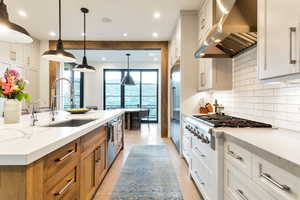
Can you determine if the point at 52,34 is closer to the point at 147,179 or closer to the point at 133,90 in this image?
the point at 133,90

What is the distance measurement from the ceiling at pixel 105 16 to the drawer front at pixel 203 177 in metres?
3.00

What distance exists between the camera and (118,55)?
7.49 m

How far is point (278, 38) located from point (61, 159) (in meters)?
1.76

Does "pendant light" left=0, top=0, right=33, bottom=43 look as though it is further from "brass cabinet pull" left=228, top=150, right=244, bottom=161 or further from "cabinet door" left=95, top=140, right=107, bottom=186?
"brass cabinet pull" left=228, top=150, right=244, bottom=161

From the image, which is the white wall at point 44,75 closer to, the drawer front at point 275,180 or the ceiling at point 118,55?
the ceiling at point 118,55

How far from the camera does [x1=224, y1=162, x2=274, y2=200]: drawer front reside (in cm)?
106

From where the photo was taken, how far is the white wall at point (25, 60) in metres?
4.26

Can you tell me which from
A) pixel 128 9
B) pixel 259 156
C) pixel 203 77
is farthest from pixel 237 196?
pixel 128 9

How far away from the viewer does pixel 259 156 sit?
3.43 feet

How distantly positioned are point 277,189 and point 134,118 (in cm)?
621

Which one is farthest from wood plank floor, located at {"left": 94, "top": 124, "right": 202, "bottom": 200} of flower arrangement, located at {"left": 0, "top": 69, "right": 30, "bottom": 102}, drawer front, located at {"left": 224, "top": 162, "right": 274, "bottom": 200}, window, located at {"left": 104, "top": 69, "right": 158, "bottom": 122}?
window, located at {"left": 104, "top": 69, "right": 158, "bottom": 122}

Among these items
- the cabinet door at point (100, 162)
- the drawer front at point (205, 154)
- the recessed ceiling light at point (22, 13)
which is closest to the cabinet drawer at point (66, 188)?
the cabinet door at point (100, 162)

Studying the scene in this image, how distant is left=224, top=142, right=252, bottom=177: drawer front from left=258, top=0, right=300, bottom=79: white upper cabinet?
0.60 m

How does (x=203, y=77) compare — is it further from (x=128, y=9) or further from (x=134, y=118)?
(x=134, y=118)
